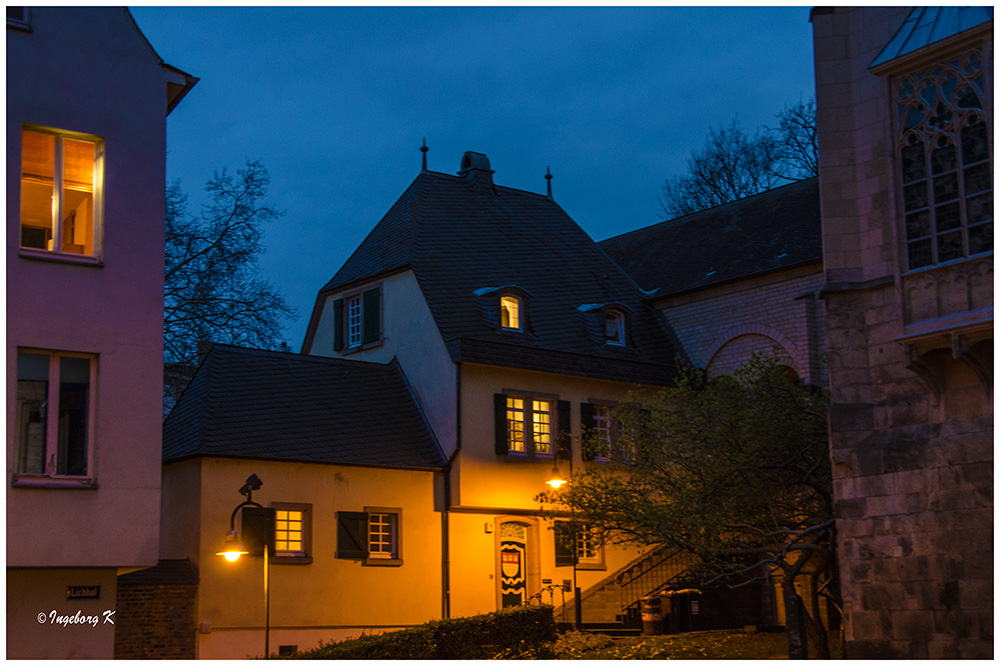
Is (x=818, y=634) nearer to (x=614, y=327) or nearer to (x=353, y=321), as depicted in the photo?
(x=614, y=327)

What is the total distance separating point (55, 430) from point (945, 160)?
471 inches

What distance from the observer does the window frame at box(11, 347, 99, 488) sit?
14391 mm

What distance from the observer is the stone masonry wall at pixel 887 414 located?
15.4m

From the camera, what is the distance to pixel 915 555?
52.1ft

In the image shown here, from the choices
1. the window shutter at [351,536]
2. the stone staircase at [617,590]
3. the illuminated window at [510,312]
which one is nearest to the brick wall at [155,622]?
the window shutter at [351,536]

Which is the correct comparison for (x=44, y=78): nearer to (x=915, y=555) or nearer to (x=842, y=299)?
(x=842, y=299)

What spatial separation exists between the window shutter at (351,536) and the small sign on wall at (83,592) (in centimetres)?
1017

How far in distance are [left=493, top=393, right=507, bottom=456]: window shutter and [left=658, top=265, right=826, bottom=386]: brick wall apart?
7113mm

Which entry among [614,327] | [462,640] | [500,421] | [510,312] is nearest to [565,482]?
[500,421]

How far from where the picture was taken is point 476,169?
35.8 meters

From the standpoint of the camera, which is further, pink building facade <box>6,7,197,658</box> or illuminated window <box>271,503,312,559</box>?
illuminated window <box>271,503,312,559</box>

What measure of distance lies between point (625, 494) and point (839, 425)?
15.4ft

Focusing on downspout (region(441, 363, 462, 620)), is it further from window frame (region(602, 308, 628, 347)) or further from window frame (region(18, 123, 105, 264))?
window frame (region(18, 123, 105, 264))

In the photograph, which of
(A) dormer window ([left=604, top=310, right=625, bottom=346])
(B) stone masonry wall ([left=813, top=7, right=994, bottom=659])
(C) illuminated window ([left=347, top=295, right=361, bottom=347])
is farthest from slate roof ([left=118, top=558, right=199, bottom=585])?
(A) dormer window ([left=604, top=310, right=625, bottom=346])
